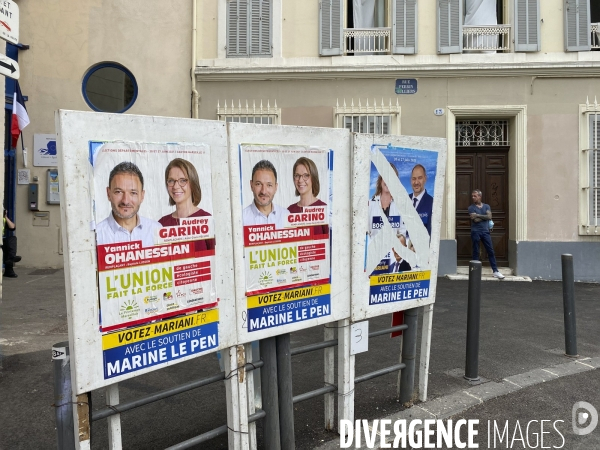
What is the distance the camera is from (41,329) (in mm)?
6074

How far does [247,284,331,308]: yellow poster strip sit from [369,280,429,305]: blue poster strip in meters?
0.41

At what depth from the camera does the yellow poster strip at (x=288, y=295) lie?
2953 millimetres

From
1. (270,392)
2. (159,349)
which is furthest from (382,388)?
(159,349)

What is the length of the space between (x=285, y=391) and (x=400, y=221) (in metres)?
1.38

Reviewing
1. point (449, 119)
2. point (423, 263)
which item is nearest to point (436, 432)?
point (423, 263)

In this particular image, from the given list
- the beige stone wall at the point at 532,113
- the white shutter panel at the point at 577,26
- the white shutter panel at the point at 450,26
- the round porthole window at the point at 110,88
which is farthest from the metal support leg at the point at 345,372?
the white shutter panel at the point at 577,26

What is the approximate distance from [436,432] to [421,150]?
6.36 ft

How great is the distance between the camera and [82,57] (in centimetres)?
1091

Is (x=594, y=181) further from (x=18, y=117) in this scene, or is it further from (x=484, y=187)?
(x=18, y=117)

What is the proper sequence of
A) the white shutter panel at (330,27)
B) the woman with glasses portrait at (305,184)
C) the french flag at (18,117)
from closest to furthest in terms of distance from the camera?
the woman with glasses portrait at (305,184) < the french flag at (18,117) < the white shutter panel at (330,27)

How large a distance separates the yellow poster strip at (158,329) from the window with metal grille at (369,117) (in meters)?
8.57

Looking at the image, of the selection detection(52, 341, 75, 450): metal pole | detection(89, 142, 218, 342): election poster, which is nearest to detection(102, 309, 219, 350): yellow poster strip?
detection(89, 142, 218, 342): election poster

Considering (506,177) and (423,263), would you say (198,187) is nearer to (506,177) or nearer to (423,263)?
(423,263)

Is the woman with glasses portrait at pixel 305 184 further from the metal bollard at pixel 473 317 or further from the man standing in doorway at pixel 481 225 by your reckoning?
the man standing in doorway at pixel 481 225
